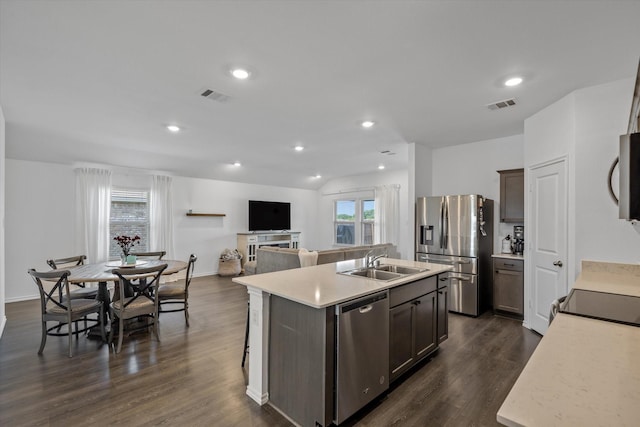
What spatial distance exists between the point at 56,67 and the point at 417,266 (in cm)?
367

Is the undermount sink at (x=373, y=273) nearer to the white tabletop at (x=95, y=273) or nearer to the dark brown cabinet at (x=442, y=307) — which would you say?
the dark brown cabinet at (x=442, y=307)

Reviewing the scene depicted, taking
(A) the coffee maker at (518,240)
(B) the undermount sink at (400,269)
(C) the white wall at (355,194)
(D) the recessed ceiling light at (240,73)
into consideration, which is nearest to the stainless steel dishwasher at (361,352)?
(B) the undermount sink at (400,269)

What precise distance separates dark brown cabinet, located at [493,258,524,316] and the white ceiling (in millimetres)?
1888

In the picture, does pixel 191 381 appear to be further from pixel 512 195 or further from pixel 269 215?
pixel 269 215

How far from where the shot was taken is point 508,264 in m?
4.08

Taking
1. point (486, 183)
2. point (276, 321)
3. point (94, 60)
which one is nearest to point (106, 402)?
point (276, 321)

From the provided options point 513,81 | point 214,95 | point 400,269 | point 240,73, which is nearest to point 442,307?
point 400,269

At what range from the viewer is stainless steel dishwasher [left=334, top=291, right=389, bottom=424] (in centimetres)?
189

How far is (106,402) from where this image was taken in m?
2.24

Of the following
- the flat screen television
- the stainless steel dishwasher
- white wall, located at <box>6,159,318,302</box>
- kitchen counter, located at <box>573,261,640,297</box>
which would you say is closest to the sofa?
white wall, located at <box>6,159,318,302</box>

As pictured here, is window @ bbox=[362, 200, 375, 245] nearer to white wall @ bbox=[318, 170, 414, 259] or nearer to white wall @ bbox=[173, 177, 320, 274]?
white wall @ bbox=[318, 170, 414, 259]

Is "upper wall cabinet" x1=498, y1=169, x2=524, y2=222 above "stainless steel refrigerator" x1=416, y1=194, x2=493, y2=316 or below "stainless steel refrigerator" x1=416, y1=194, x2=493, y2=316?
→ above

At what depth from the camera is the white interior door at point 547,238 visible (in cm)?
315

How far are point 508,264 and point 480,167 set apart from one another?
63.7 inches
